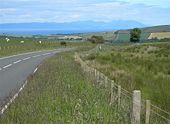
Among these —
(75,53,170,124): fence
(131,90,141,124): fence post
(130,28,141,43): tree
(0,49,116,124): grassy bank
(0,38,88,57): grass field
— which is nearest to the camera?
(75,53,170,124): fence

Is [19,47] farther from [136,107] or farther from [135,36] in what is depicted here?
[136,107]

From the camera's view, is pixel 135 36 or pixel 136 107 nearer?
pixel 136 107

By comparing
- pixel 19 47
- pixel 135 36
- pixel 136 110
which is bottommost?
pixel 135 36

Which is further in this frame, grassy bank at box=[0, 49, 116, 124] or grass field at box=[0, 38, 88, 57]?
grass field at box=[0, 38, 88, 57]

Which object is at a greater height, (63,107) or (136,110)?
(136,110)

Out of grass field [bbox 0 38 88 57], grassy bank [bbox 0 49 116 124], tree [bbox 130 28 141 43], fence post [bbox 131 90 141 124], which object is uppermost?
fence post [bbox 131 90 141 124]

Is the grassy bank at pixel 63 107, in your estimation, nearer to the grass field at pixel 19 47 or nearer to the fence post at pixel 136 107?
the fence post at pixel 136 107

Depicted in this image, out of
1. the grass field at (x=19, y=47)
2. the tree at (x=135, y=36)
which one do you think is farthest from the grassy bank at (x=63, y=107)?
the tree at (x=135, y=36)

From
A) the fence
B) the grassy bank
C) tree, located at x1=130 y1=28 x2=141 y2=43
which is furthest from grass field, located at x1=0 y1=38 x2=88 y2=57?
the fence

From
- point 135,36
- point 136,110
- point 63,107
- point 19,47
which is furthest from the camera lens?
point 135,36

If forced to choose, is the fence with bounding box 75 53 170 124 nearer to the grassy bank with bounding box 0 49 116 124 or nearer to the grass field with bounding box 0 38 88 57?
the grassy bank with bounding box 0 49 116 124

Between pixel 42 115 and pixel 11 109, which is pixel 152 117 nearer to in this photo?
pixel 42 115

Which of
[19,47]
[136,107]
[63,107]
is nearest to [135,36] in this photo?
[19,47]

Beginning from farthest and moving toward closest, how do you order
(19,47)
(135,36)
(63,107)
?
(135,36) < (19,47) < (63,107)
